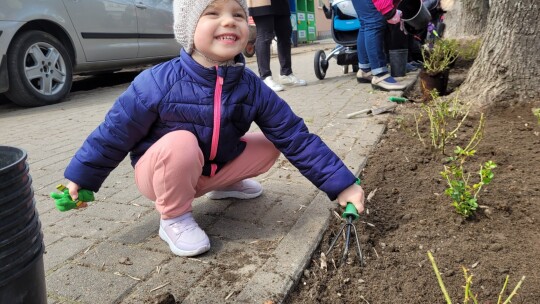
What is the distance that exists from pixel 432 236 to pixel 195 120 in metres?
1.09

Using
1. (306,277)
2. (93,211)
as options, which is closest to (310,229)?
(306,277)

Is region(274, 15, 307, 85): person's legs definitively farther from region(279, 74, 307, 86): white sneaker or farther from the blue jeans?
the blue jeans

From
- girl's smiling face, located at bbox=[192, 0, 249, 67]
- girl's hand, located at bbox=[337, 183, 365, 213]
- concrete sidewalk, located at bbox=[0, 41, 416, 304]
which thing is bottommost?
concrete sidewalk, located at bbox=[0, 41, 416, 304]

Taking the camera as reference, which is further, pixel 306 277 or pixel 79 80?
pixel 79 80

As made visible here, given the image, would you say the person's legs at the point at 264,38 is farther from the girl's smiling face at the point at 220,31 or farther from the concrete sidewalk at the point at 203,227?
the girl's smiling face at the point at 220,31

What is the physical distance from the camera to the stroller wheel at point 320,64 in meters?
Result: 6.13

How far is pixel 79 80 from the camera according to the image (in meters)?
8.16

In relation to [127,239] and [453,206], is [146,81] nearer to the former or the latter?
[127,239]

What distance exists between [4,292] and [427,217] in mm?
1659

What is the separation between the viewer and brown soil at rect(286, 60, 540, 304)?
1615mm

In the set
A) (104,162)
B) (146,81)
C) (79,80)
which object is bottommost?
(79,80)

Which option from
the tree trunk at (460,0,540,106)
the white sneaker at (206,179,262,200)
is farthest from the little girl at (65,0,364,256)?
the tree trunk at (460,0,540,106)

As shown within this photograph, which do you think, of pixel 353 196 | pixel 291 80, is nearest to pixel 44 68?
pixel 291 80

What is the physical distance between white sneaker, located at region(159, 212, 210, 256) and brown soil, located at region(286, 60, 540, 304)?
45cm
